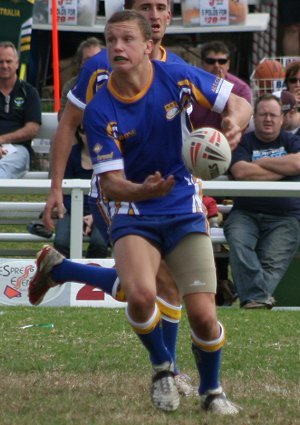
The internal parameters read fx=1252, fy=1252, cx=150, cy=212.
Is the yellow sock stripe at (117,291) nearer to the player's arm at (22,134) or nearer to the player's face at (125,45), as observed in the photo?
the player's face at (125,45)

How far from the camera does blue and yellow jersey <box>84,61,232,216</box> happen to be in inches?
233

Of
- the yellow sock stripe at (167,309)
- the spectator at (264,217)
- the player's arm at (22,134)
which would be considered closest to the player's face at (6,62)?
the player's arm at (22,134)

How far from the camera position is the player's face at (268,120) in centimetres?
1056

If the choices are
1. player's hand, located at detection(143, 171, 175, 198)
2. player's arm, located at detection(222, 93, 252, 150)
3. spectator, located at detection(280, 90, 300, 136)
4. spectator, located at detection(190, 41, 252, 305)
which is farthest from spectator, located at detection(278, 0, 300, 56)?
player's hand, located at detection(143, 171, 175, 198)

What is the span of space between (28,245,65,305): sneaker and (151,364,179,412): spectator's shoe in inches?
47.1

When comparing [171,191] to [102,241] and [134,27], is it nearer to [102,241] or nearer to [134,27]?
[134,27]

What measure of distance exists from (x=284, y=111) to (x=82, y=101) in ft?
15.4

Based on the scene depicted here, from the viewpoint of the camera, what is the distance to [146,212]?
5996mm

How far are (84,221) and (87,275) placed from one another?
162 inches

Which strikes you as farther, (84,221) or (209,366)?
(84,221)

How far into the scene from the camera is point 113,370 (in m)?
7.11

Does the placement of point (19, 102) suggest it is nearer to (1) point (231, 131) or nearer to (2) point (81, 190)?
(2) point (81, 190)

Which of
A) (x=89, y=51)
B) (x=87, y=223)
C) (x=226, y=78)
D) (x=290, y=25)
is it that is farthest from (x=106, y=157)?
(x=290, y=25)

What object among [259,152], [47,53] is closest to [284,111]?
[259,152]
